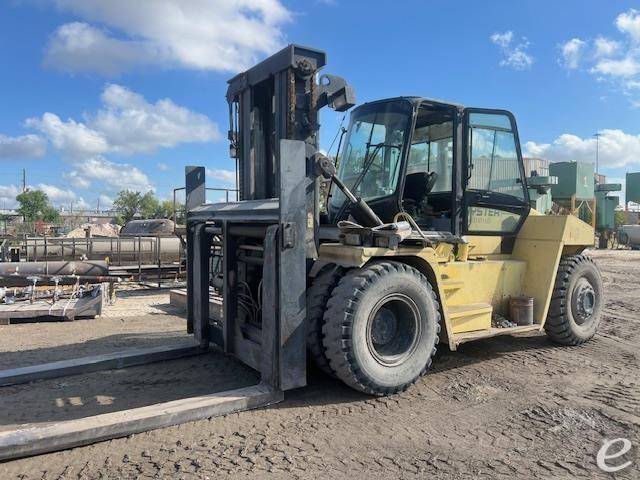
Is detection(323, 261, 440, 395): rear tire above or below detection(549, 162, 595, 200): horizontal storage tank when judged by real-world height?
below

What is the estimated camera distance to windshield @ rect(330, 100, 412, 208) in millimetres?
5570

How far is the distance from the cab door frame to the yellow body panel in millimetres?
135

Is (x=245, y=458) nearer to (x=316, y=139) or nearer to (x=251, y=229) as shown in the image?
(x=251, y=229)

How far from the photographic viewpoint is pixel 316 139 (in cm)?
484

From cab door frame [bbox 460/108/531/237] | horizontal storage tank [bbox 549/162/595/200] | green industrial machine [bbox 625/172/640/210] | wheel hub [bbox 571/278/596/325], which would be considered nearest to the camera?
cab door frame [bbox 460/108/531/237]

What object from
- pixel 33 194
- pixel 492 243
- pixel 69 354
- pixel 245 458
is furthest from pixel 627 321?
pixel 33 194

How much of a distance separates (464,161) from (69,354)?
5.56m

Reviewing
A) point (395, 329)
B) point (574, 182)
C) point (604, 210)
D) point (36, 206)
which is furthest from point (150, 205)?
point (395, 329)

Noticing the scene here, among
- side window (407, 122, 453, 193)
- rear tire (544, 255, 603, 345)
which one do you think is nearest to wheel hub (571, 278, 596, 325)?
rear tire (544, 255, 603, 345)

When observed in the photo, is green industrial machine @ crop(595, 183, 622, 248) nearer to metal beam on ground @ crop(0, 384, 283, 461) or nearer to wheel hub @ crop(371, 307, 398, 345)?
wheel hub @ crop(371, 307, 398, 345)

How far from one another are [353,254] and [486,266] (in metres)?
2.12

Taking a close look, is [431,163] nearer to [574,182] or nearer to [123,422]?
[123,422]

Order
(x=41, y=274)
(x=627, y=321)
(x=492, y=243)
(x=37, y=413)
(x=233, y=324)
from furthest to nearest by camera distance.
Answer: (x=41, y=274)
(x=627, y=321)
(x=492, y=243)
(x=233, y=324)
(x=37, y=413)

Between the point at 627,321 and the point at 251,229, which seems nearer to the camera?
the point at 251,229
